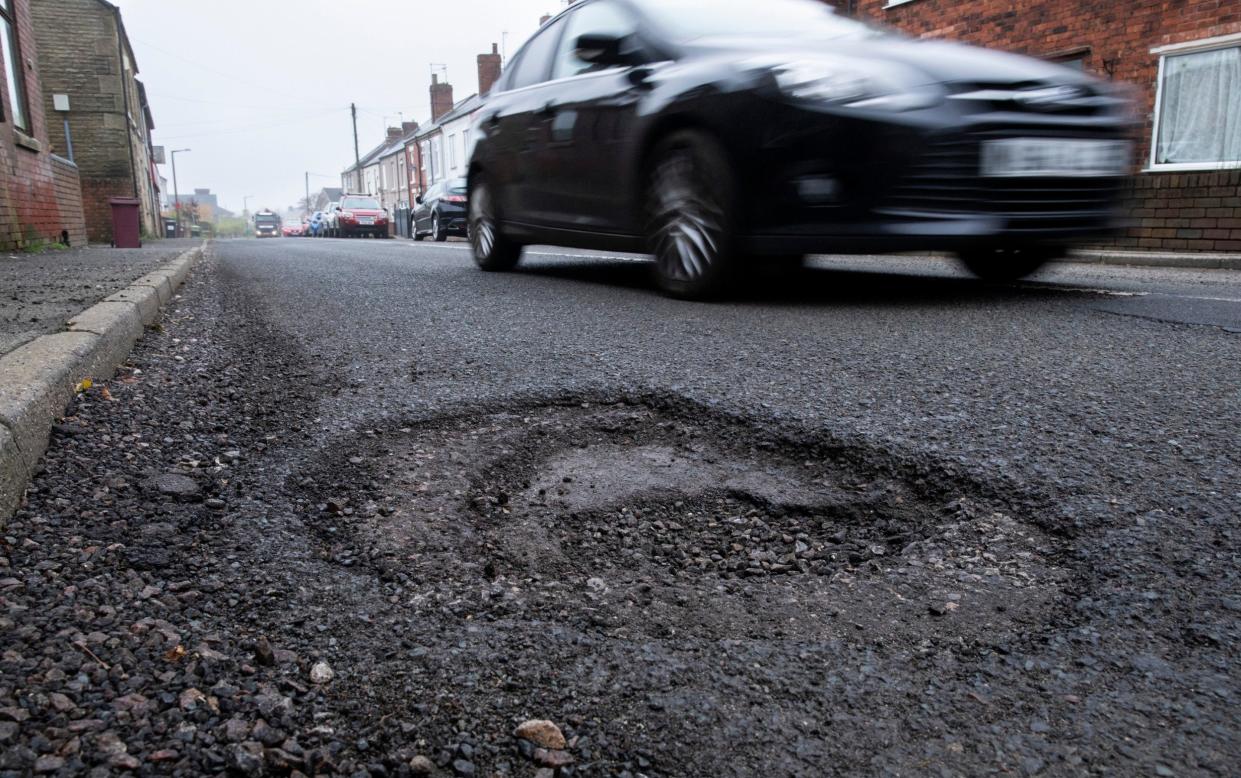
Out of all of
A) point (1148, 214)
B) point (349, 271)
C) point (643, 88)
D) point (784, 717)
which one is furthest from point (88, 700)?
point (1148, 214)

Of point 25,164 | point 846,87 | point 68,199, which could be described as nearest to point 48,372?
point 846,87

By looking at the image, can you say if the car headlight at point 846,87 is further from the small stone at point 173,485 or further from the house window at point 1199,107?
the house window at point 1199,107

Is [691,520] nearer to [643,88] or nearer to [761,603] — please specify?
[761,603]

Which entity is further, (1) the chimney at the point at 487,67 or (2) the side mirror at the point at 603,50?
(1) the chimney at the point at 487,67

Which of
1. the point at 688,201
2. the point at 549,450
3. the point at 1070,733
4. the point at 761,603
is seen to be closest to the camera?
the point at 1070,733

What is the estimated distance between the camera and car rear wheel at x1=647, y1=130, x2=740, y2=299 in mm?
4711

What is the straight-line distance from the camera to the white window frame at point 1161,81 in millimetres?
10602

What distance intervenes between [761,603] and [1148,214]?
1129cm

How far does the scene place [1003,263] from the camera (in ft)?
19.2

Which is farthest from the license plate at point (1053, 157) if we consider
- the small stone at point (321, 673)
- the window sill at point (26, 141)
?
the window sill at point (26, 141)

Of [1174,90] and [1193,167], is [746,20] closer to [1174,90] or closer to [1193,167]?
[1193,167]

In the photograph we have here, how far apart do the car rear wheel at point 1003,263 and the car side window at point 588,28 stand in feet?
8.21

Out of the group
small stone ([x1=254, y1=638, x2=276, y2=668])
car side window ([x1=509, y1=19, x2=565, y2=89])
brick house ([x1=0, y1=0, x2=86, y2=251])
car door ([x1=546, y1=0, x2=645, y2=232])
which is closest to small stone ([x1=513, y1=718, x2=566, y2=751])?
small stone ([x1=254, y1=638, x2=276, y2=668])

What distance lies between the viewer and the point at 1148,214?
35.6ft
